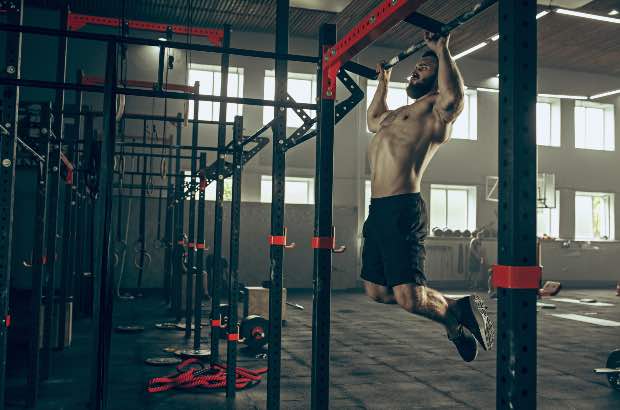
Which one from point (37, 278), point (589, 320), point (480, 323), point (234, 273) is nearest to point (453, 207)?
point (589, 320)

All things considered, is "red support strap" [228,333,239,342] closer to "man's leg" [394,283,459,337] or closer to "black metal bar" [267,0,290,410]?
"black metal bar" [267,0,290,410]

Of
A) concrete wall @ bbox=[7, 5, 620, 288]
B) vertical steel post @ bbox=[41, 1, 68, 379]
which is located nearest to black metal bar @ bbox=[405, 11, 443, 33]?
vertical steel post @ bbox=[41, 1, 68, 379]

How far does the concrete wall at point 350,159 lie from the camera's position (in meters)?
11.5

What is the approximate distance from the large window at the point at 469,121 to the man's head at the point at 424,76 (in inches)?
465

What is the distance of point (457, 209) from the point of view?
14156 mm

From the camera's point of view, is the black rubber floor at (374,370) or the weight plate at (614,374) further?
the weight plate at (614,374)

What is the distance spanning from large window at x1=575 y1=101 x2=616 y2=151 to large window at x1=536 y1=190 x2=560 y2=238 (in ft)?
6.07

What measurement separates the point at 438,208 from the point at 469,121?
2.31 m

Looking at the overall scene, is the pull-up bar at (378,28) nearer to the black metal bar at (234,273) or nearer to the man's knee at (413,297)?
the man's knee at (413,297)

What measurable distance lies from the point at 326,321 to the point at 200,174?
3.30 metres

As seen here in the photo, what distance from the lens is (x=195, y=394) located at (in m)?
4.26

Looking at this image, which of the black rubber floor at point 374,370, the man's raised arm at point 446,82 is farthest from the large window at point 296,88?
the man's raised arm at point 446,82

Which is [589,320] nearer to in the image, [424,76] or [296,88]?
[424,76]

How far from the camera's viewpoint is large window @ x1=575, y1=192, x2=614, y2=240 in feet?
49.8
